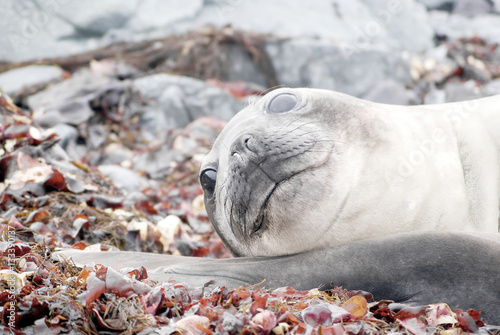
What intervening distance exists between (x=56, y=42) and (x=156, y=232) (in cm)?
935

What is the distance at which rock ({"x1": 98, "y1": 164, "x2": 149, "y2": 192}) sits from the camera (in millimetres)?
6022

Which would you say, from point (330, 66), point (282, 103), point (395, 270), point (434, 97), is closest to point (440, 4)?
point (330, 66)

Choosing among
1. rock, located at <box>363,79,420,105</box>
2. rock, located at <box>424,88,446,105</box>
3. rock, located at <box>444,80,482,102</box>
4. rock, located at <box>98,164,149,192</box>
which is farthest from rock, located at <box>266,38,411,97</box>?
rock, located at <box>98,164,149,192</box>

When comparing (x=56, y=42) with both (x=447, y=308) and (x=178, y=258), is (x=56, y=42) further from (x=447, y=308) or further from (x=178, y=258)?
(x=447, y=308)

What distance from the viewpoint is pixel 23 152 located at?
15.5ft

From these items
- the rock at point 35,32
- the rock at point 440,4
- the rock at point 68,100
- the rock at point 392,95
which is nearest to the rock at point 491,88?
the rock at point 392,95

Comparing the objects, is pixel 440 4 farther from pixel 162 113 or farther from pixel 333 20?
pixel 162 113

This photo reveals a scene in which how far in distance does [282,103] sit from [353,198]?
828 millimetres

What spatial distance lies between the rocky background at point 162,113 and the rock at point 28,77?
49 mm

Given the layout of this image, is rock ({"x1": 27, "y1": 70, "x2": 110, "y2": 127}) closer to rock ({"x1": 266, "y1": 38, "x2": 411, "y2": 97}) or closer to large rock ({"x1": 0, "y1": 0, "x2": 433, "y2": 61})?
rock ({"x1": 266, "y1": 38, "x2": 411, "y2": 97})

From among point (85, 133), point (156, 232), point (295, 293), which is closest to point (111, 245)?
point (156, 232)

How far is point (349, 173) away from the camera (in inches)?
121

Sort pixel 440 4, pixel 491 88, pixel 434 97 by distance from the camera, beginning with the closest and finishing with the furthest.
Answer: pixel 491 88
pixel 434 97
pixel 440 4

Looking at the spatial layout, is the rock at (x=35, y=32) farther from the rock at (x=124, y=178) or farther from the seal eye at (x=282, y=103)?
the seal eye at (x=282, y=103)
